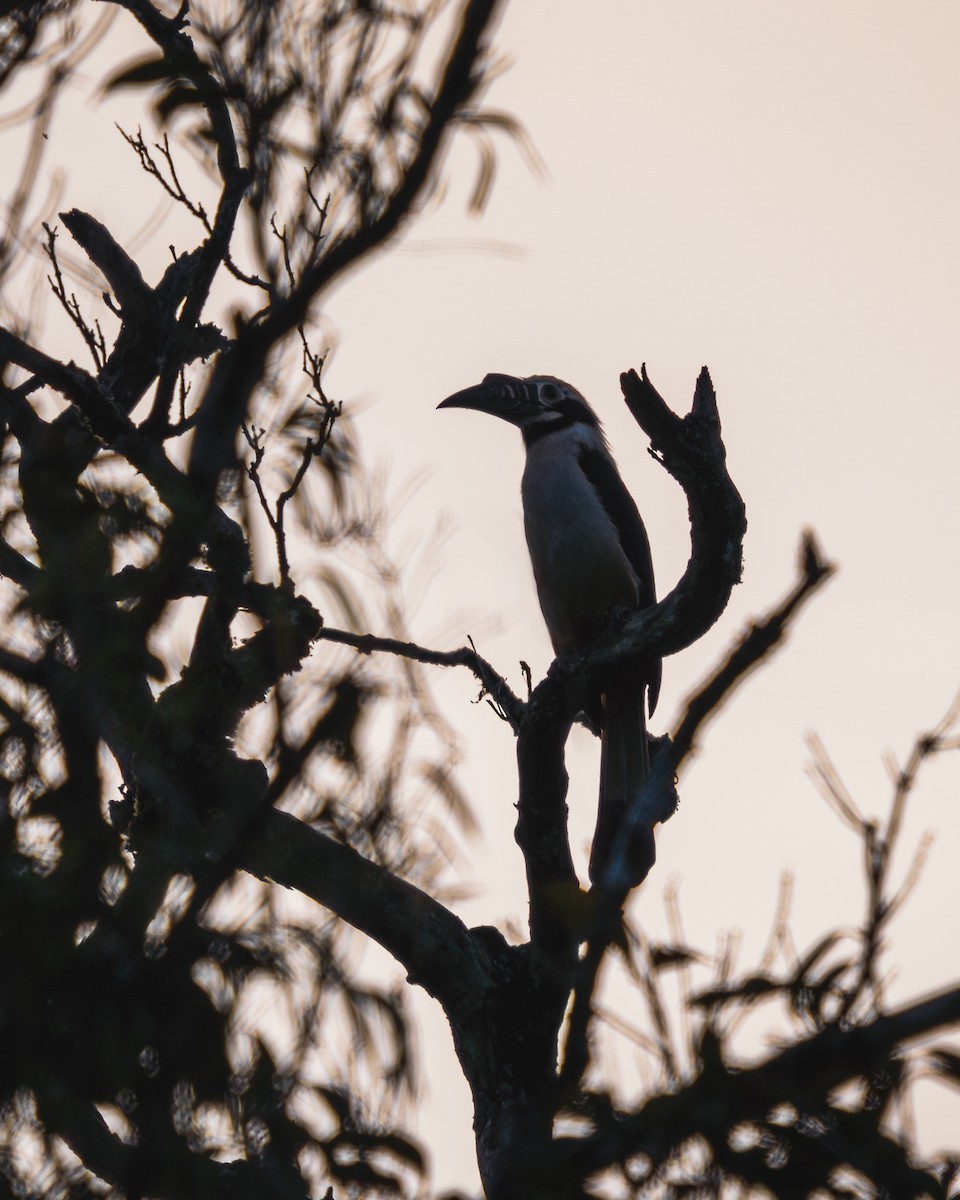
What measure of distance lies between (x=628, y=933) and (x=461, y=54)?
133 cm

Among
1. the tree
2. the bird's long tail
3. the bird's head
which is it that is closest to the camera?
the tree

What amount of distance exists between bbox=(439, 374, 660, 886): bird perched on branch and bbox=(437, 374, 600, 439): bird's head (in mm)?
140

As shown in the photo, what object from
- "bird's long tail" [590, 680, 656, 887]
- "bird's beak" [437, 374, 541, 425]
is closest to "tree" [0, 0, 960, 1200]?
"bird's long tail" [590, 680, 656, 887]

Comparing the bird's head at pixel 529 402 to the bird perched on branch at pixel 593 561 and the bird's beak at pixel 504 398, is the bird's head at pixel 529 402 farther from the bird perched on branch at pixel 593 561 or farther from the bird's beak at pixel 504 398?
the bird perched on branch at pixel 593 561

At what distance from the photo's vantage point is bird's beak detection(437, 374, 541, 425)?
6.62m

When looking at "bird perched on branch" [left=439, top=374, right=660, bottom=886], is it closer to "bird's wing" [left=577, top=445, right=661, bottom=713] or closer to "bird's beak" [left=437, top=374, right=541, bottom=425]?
"bird's wing" [left=577, top=445, right=661, bottom=713]

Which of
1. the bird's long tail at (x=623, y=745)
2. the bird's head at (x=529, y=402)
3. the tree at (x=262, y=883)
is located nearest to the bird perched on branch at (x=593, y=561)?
the bird's long tail at (x=623, y=745)

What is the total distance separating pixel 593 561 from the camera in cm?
585

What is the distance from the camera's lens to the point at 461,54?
1590 millimetres

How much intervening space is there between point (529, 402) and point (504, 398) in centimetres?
12

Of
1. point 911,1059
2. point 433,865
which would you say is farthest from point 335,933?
point 911,1059

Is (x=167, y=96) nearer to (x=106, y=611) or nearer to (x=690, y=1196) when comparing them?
(x=106, y=611)

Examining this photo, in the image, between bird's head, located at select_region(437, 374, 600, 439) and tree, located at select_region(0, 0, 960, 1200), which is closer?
tree, located at select_region(0, 0, 960, 1200)

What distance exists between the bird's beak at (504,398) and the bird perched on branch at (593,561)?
25 centimetres
